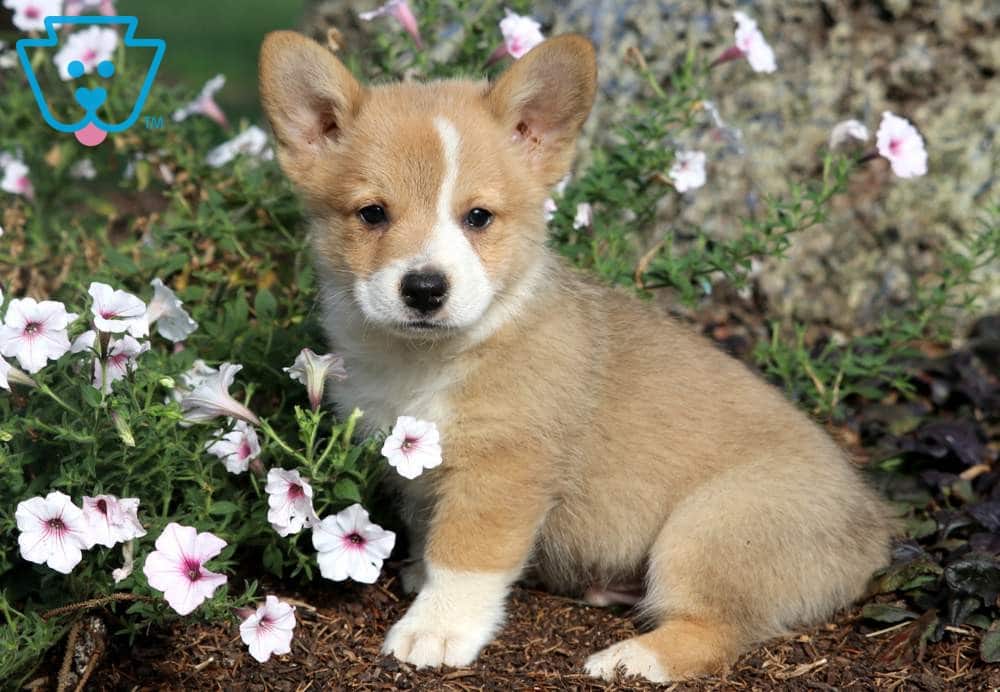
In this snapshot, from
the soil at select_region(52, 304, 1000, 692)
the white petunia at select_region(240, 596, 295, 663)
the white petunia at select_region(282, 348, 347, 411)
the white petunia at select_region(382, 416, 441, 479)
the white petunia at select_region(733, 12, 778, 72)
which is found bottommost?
the soil at select_region(52, 304, 1000, 692)

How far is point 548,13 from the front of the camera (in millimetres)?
6305

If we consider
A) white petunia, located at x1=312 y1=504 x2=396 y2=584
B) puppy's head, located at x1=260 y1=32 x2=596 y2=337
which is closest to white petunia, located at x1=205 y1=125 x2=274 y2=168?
puppy's head, located at x1=260 y1=32 x2=596 y2=337

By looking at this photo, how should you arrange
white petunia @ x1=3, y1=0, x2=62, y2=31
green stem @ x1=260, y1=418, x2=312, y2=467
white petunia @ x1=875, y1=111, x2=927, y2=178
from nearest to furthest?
green stem @ x1=260, y1=418, x2=312, y2=467
white petunia @ x1=875, y1=111, x2=927, y2=178
white petunia @ x1=3, y1=0, x2=62, y2=31

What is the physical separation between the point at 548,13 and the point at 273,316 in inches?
102

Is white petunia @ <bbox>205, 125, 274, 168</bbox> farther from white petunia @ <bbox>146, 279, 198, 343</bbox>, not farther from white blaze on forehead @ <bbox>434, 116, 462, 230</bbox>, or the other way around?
white blaze on forehead @ <bbox>434, 116, 462, 230</bbox>

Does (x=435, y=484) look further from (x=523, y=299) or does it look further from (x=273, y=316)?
(x=273, y=316)

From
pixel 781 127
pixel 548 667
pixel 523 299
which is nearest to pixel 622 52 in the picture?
pixel 781 127

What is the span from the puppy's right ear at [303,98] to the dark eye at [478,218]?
0.56m

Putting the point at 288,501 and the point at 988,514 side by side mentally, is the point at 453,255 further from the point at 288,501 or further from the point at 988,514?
the point at 988,514

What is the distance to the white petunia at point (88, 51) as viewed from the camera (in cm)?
523

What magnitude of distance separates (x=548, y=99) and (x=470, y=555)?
5.01 ft

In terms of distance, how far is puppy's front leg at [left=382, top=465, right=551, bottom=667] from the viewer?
383 centimetres

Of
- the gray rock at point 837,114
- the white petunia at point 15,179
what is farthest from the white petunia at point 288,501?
the gray rock at point 837,114

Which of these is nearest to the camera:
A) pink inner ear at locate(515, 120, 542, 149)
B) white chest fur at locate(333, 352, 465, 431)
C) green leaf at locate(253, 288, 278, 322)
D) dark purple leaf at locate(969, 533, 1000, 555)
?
white chest fur at locate(333, 352, 465, 431)
